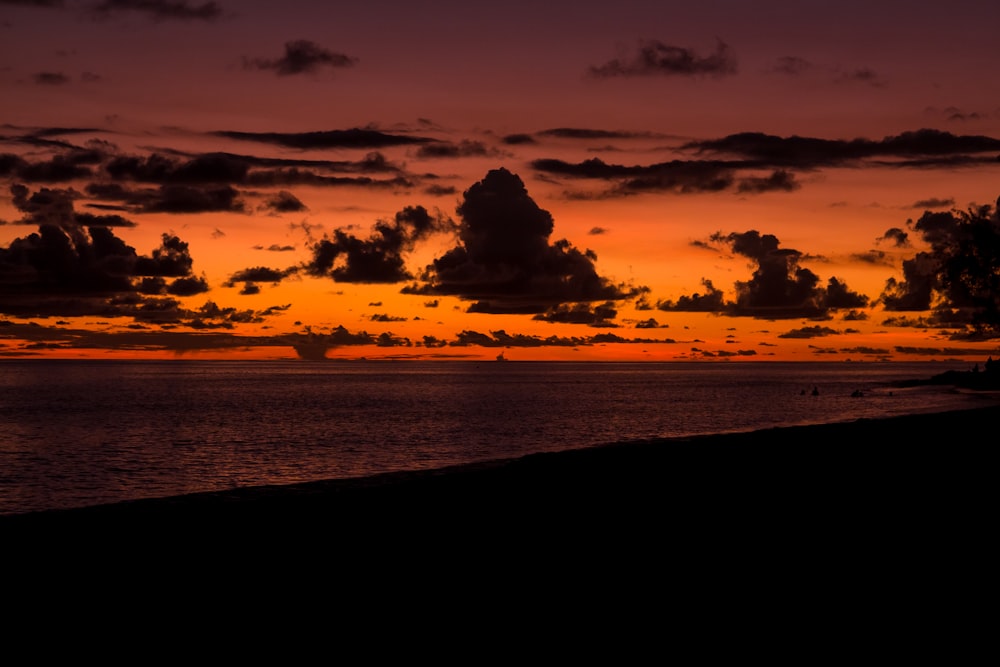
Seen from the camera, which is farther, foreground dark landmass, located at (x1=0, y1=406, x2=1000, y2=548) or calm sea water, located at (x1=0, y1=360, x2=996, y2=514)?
calm sea water, located at (x1=0, y1=360, x2=996, y2=514)

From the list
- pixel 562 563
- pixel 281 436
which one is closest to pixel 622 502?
pixel 562 563

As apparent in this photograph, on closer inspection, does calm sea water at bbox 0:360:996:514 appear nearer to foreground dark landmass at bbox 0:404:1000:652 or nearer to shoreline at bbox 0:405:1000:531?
shoreline at bbox 0:405:1000:531

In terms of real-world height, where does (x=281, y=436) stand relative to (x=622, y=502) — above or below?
below

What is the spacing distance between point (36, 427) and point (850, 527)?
264ft

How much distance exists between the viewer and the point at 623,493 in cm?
2283

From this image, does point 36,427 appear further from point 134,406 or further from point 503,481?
point 503,481

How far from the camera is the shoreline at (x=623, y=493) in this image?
19.4 meters

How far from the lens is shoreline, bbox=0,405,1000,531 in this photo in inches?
765

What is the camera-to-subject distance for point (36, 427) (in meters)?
→ 82.4

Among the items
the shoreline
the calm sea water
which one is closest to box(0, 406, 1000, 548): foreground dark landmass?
the shoreline

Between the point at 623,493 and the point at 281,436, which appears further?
the point at 281,436

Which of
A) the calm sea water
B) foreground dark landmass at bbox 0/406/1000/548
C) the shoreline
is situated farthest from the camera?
the calm sea water

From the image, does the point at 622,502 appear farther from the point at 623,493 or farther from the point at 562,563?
the point at 562,563

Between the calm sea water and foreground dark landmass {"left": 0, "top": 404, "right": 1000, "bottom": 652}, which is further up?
foreground dark landmass {"left": 0, "top": 404, "right": 1000, "bottom": 652}
